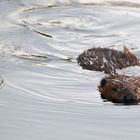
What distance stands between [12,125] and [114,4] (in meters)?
5.83

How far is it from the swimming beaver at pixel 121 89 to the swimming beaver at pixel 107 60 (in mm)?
543

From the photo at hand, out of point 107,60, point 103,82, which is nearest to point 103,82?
point 103,82

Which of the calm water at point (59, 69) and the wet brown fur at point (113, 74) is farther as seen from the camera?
the wet brown fur at point (113, 74)

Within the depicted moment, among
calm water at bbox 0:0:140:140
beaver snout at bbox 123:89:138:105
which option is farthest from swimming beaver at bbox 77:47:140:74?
beaver snout at bbox 123:89:138:105

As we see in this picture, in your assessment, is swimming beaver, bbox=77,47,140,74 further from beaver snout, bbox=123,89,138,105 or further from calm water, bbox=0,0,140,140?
beaver snout, bbox=123,89,138,105

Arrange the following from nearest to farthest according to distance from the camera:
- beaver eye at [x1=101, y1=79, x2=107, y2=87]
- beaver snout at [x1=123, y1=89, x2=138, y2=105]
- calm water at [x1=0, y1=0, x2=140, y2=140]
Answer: calm water at [x1=0, y1=0, x2=140, y2=140]
beaver snout at [x1=123, y1=89, x2=138, y2=105]
beaver eye at [x1=101, y1=79, x2=107, y2=87]

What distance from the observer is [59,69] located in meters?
8.05

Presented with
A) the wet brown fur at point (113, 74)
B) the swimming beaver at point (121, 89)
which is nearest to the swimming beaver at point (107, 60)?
the wet brown fur at point (113, 74)

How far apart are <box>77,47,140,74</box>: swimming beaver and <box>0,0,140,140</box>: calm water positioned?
14cm

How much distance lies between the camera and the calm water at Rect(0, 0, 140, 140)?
18.7 feet

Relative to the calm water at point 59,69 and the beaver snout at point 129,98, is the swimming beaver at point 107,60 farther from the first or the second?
the beaver snout at point 129,98

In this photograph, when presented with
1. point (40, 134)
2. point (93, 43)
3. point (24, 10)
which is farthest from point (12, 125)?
point (24, 10)

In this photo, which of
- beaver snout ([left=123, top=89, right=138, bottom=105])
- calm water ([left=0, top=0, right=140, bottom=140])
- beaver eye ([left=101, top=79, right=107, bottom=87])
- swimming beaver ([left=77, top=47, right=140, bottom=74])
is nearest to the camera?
calm water ([left=0, top=0, right=140, bottom=140])

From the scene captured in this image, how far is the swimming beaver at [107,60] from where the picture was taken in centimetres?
775
